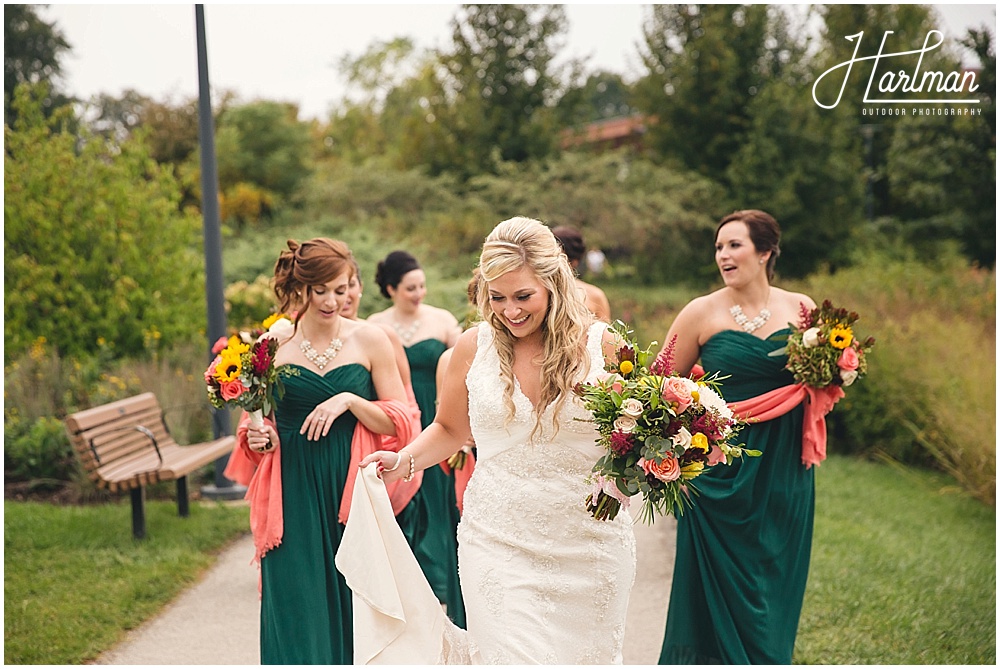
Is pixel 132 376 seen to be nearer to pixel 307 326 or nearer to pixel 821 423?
pixel 307 326

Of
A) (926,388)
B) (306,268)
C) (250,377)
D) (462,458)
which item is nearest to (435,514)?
(462,458)

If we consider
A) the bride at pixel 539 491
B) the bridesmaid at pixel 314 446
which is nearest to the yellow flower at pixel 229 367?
the bridesmaid at pixel 314 446

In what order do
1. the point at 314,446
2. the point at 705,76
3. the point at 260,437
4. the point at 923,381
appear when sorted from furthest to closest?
the point at 705,76 < the point at 923,381 < the point at 314,446 < the point at 260,437

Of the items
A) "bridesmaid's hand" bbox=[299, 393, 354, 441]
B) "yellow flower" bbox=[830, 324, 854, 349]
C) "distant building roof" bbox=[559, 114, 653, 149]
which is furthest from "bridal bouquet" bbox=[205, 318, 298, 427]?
"distant building roof" bbox=[559, 114, 653, 149]

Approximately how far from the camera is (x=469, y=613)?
12.3ft

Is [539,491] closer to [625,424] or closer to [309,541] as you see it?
[625,424]

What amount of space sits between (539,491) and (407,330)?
379 cm

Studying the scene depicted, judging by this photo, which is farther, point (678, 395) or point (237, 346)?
point (237, 346)

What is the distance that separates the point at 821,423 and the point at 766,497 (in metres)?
0.51

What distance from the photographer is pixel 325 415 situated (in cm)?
495

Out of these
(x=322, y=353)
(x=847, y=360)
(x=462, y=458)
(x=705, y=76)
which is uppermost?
(x=705, y=76)

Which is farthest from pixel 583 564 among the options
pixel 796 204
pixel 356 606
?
pixel 796 204

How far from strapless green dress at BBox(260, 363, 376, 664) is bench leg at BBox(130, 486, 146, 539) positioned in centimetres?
343

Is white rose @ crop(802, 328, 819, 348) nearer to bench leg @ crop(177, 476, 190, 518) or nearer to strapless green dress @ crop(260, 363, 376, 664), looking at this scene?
strapless green dress @ crop(260, 363, 376, 664)
